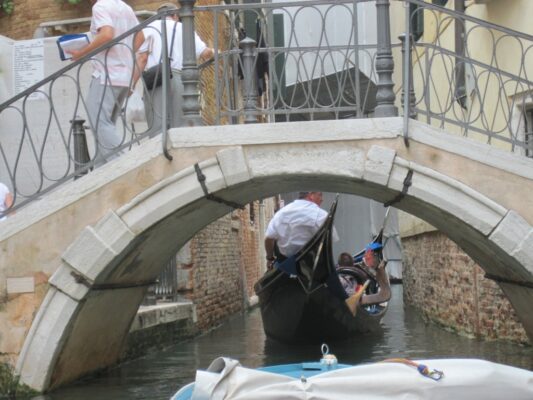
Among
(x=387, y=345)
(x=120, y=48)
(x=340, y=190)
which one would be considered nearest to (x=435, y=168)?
(x=340, y=190)

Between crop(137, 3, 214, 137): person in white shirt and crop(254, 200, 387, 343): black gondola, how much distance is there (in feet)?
8.72

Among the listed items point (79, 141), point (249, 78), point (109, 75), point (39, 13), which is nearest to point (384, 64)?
point (249, 78)

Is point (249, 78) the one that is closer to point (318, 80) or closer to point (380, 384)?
point (318, 80)

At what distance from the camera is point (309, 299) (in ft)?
34.9

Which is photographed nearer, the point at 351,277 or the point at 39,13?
the point at 39,13

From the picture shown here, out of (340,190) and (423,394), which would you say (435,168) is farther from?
(423,394)

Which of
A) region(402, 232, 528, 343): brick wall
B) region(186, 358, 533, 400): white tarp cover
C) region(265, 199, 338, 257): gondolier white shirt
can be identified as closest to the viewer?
region(186, 358, 533, 400): white tarp cover

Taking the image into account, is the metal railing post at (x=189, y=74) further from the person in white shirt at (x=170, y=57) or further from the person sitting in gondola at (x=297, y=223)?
the person sitting in gondola at (x=297, y=223)

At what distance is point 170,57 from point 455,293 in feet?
17.8

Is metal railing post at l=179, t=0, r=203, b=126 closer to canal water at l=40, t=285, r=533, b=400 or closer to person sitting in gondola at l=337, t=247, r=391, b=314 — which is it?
canal water at l=40, t=285, r=533, b=400

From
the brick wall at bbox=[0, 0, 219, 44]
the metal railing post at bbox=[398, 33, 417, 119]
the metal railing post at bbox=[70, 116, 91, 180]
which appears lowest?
the metal railing post at bbox=[70, 116, 91, 180]

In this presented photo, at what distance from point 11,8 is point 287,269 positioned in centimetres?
413

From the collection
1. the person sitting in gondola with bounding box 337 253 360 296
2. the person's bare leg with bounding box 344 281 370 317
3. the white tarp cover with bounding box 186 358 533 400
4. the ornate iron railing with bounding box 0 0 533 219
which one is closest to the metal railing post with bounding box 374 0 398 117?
the ornate iron railing with bounding box 0 0 533 219

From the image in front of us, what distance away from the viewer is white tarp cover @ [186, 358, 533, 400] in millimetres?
4719
